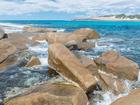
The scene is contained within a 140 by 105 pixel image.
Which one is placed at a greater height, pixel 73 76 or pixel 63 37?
pixel 73 76

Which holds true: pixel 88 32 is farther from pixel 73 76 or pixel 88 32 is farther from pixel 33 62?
pixel 73 76

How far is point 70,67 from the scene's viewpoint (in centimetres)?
1734

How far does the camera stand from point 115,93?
16.2 meters

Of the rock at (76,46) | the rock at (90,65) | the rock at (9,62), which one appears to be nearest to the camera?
the rock at (90,65)

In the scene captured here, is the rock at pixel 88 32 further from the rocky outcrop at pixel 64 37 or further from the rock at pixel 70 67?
the rock at pixel 70 67

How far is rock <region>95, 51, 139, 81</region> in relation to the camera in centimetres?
1889

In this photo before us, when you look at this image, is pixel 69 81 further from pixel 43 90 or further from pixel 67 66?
pixel 43 90

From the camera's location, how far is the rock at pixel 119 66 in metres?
18.9

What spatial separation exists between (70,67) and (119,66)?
3574 millimetres

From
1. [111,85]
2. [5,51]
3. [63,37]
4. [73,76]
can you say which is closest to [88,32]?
[63,37]

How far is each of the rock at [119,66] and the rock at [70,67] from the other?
2.58 m

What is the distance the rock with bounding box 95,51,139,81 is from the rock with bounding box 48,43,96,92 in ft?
8.46

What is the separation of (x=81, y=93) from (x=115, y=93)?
3.24m

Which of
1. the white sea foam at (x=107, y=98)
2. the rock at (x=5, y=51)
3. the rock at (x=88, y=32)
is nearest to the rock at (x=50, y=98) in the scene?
the white sea foam at (x=107, y=98)
